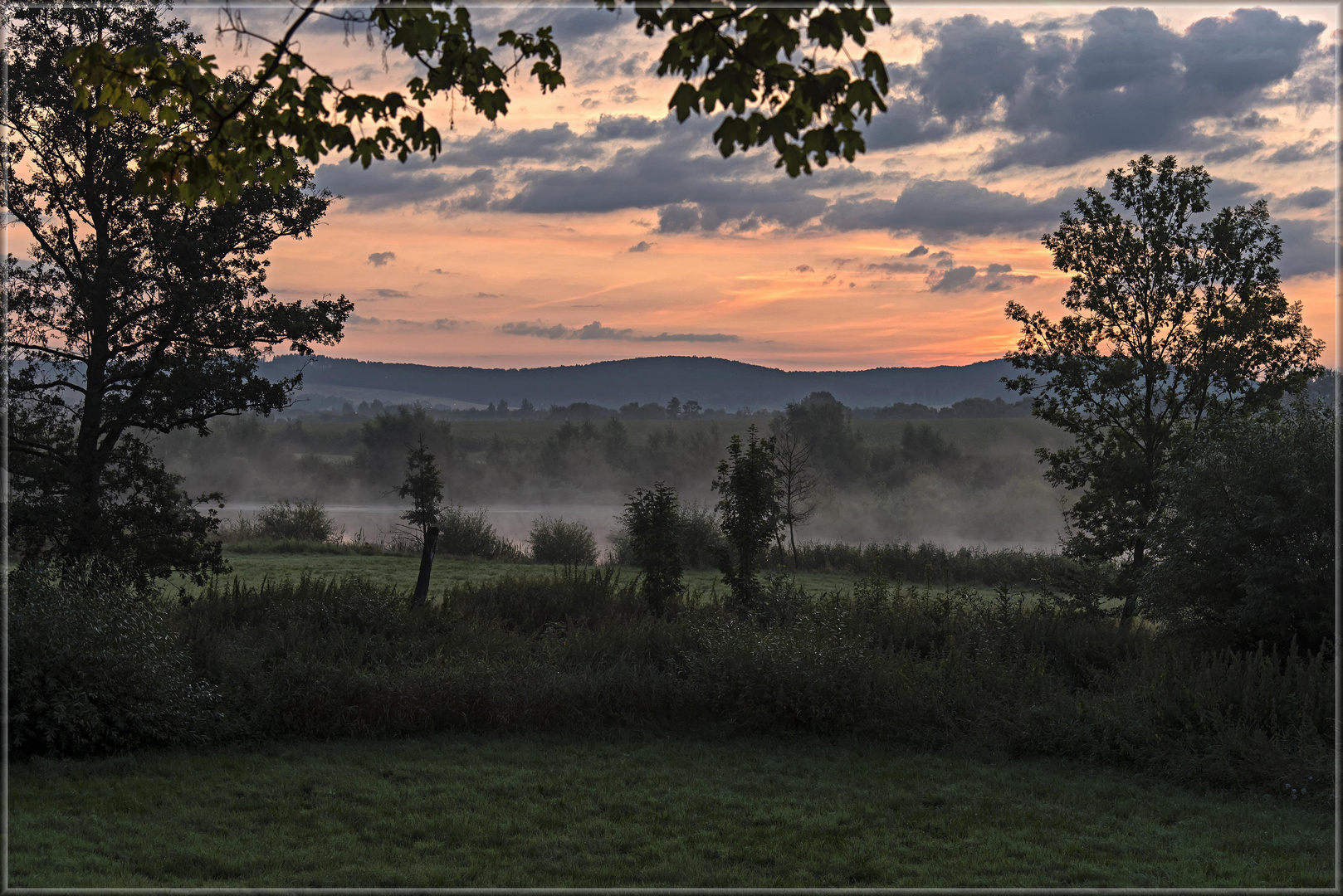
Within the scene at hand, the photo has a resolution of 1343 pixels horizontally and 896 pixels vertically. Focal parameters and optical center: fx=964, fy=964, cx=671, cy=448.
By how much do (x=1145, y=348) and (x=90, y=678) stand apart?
18796 mm

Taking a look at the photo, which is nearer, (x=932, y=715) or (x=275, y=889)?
(x=275, y=889)

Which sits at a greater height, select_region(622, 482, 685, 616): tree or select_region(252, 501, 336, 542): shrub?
select_region(622, 482, 685, 616): tree

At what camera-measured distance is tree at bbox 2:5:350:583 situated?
1405 cm

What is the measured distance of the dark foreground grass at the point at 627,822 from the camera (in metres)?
6.91

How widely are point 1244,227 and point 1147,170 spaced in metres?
2.11

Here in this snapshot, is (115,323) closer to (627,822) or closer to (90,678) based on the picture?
(90,678)

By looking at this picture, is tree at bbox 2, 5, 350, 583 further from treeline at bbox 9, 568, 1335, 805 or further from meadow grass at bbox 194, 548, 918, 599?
meadow grass at bbox 194, 548, 918, 599

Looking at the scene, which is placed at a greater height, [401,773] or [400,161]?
[400,161]

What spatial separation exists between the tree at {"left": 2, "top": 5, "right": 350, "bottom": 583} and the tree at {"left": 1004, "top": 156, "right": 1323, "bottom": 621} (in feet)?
47.2

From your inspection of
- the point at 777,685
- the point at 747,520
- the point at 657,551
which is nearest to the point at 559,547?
the point at 657,551

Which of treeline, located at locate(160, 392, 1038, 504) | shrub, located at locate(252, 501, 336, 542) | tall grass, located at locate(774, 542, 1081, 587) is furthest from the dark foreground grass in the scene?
treeline, located at locate(160, 392, 1038, 504)

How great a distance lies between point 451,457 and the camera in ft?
320

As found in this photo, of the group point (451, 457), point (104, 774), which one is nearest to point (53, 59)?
point (104, 774)

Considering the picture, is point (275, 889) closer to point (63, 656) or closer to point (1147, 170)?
point (63, 656)
